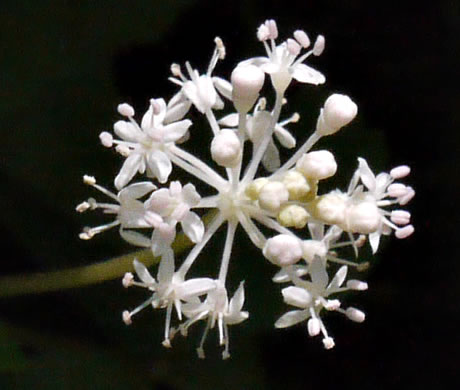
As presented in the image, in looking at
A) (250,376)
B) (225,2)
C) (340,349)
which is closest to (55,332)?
(250,376)

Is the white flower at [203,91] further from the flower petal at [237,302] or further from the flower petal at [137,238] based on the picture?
the flower petal at [237,302]

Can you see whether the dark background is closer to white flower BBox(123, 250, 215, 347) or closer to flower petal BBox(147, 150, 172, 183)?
white flower BBox(123, 250, 215, 347)

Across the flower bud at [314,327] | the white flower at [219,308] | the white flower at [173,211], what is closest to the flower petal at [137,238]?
the white flower at [173,211]

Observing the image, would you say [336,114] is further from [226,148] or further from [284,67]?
[226,148]

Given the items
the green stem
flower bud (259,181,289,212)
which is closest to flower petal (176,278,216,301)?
the green stem

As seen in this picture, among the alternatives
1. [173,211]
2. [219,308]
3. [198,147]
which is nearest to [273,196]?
[173,211]
